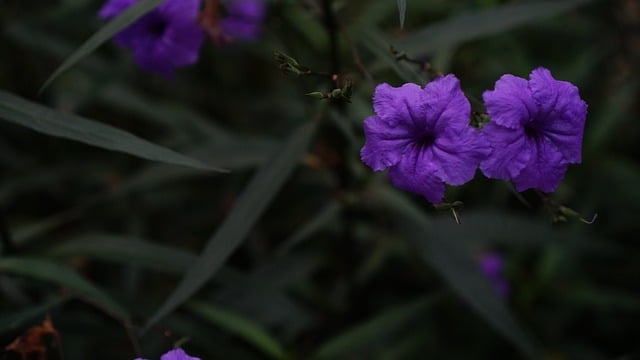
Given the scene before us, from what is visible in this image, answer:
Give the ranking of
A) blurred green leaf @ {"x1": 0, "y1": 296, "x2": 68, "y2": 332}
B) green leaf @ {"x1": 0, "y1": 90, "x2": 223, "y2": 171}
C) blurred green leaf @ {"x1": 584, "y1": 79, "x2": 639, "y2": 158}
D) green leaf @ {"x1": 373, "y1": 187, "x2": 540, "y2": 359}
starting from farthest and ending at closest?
blurred green leaf @ {"x1": 584, "y1": 79, "x2": 639, "y2": 158}
green leaf @ {"x1": 373, "y1": 187, "x2": 540, "y2": 359}
blurred green leaf @ {"x1": 0, "y1": 296, "x2": 68, "y2": 332}
green leaf @ {"x1": 0, "y1": 90, "x2": 223, "y2": 171}

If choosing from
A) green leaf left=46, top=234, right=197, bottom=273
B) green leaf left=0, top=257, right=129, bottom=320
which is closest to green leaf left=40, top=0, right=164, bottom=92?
green leaf left=0, top=257, right=129, bottom=320

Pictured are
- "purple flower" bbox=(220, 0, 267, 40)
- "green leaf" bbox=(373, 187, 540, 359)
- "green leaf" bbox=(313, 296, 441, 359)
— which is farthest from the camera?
"purple flower" bbox=(220, 0, 267, 40)

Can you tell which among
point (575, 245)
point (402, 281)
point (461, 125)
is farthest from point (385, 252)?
point (461, 125)

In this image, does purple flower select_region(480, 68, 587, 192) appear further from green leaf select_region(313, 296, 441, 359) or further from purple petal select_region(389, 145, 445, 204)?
green leaf select_region(313, 296, 441, 359)

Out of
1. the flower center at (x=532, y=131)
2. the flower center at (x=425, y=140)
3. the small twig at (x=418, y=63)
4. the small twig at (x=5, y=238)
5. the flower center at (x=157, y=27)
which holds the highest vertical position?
the flower center at (x=157, y=27)

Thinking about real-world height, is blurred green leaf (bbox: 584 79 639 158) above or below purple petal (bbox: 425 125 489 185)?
above

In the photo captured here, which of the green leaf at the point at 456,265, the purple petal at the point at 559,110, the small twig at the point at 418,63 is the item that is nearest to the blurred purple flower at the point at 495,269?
the green leaf at the point at 456,265

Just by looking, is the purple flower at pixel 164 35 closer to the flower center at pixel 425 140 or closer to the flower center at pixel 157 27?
the flower center at pixel 157 27

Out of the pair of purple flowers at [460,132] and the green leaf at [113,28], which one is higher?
the green leaf at [113,28]

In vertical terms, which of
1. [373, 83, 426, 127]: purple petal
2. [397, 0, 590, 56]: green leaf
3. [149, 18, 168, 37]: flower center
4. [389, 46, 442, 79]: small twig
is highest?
[149, 18, 168, 37]: flower center
